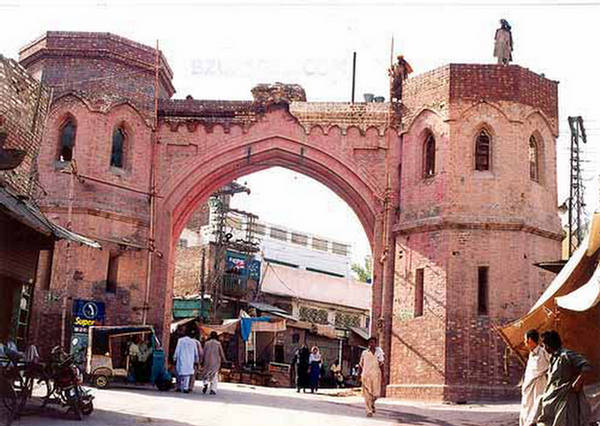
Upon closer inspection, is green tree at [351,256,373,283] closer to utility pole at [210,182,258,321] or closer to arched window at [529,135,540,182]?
utility pole at [210,182,258,321]

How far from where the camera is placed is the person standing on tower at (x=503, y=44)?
21422 millimetres

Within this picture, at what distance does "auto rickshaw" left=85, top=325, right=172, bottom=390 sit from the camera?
16.8 m

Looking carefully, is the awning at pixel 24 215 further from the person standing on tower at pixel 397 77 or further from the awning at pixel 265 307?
the awning at pixel 265 307

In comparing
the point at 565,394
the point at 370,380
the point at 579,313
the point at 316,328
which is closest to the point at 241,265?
the point at 316,328

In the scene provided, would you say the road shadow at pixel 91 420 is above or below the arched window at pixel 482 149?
below

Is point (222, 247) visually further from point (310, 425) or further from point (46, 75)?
point (310, 425)

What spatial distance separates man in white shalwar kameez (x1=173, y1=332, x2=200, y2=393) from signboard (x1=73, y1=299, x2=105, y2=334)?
3491mm

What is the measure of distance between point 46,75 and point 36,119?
6253 mm

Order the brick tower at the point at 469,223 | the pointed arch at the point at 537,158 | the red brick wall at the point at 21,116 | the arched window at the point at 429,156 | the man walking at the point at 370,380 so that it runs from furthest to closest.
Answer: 1. the arched window at the point at 429,156
2. the pointed arch at the point at 537,158
3. the brick tower at the point at 469,223
4. the man walking at the point at 370,380
5. the red brick wall at the point at 21,116

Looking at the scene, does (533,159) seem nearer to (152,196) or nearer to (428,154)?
(428,154)

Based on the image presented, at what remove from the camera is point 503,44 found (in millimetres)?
21469

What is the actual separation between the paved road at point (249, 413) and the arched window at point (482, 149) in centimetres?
558

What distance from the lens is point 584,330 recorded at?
11430 mm

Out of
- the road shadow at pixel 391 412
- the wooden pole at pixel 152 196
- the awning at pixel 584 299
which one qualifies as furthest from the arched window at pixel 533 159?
the awning at pixel 584 299
